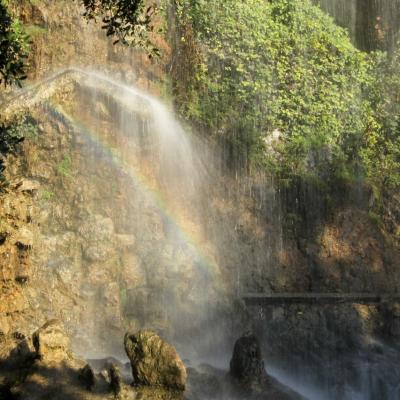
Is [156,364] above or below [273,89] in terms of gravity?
below

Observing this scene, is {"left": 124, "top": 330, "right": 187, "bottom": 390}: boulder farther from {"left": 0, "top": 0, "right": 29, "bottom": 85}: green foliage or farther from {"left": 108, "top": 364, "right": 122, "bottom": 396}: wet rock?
{"left": 0, "top": 0, "right": 29, "bottom": 85}: green foliage

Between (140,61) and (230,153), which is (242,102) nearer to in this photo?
(230,153)

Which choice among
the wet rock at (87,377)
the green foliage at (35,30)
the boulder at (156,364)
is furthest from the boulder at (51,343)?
the green foliage at (35,30)

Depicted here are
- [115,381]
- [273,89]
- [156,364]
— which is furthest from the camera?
[273,89]

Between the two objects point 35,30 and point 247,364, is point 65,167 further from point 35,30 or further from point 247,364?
point 247,364

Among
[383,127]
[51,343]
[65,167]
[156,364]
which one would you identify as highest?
[383,127]

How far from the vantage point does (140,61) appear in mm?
23922

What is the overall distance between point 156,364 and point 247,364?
295 centimetres

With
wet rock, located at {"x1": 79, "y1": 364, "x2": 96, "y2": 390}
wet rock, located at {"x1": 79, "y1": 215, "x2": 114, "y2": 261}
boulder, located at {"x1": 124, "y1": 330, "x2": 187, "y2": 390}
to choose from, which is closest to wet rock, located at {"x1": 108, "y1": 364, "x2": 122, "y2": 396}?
wet rock, located at {"x1": 79, "y1": 364, "x2": 96, "y2": 390}

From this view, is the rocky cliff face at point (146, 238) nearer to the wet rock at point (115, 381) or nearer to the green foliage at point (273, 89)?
the green foliage at point (273, 89)

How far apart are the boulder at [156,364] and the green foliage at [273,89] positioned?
12.7 metres

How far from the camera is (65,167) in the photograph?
2053 cm

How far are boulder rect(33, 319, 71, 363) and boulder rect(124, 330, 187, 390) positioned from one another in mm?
1391

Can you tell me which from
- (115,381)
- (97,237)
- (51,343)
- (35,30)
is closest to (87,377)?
(115,381)
